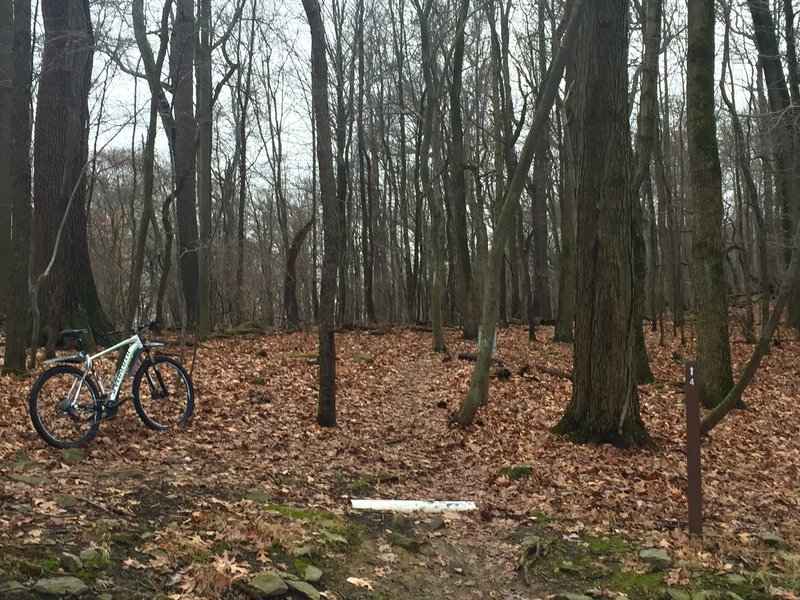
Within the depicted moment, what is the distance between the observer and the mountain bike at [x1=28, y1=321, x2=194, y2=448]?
21.1 feet

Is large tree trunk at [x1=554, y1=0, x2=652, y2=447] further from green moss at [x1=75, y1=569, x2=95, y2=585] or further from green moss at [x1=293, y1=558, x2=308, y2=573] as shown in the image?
green moss at [x1=75, y1=569, x2=95, y2=585]

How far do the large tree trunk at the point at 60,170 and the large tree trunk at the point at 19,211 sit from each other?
6.23ft

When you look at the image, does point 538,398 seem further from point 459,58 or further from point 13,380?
point 459,58

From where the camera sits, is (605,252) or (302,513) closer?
(302,513)

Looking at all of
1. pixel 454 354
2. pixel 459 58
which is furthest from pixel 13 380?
pixel 459 58

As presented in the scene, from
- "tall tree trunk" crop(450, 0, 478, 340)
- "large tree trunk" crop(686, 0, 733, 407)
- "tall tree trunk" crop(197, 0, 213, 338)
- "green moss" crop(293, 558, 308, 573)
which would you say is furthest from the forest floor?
"tall tree trunk" crop(450, 0, 478, 340)

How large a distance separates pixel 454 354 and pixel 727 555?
11610 millimetres

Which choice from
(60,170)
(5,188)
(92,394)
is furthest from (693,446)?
(5,188)

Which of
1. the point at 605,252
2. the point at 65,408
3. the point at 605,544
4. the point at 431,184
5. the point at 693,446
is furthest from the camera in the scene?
the point at 431,184

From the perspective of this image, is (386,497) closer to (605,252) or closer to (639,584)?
(639,584)

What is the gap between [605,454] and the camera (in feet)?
24.4

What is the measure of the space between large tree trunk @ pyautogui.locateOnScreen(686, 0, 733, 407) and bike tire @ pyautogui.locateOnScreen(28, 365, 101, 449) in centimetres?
860

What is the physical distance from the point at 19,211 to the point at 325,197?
14.4ft

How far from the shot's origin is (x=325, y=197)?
27.5 feet
